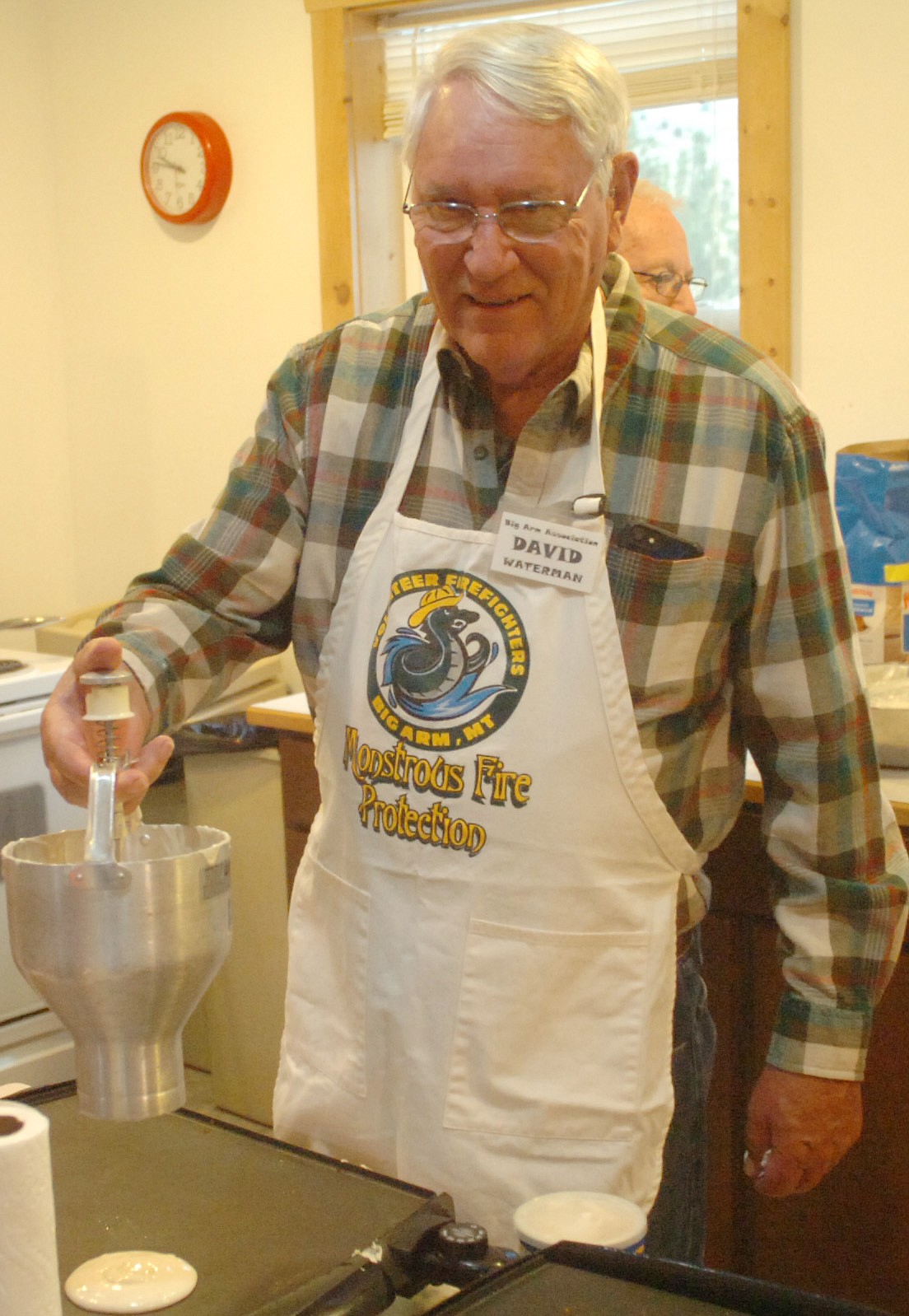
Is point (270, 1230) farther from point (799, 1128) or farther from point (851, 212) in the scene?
point (851, 212)

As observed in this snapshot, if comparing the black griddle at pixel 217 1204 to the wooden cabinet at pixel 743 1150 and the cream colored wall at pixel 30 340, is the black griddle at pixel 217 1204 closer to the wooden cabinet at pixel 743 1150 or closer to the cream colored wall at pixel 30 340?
the wooden cabinet at pixel 743 1150

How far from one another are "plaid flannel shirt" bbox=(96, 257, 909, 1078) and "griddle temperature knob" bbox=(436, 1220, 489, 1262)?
432mm

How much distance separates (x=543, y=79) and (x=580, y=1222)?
0.80m

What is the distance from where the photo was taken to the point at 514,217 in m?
1.07

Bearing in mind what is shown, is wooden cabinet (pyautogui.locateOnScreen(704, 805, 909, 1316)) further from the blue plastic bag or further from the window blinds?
the window blinds

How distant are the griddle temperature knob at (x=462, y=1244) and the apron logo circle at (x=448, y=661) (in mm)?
403

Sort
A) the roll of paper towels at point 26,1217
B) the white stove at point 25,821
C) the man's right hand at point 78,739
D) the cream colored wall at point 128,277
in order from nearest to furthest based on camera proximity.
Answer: the roll of paper towels at point 26,1217
the man's right hand at point 78,739
the white stove at point 25,821
the cream colored wall at point 128,277

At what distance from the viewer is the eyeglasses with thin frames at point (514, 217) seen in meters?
1.07

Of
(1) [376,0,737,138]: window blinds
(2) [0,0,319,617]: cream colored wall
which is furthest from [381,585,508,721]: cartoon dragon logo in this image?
(2) [0,0,319,617]: cream colored wall

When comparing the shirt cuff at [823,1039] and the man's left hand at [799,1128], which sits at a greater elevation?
the shirt cuff at [823,1039]

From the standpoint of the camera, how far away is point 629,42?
3.02 meters

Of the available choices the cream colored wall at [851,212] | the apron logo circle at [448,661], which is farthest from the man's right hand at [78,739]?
the cream colored wall at [851,212]

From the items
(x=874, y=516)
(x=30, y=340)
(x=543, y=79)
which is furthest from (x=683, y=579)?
(x=30, y=340)

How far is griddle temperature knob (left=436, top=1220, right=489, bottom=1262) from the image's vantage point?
0.81m
